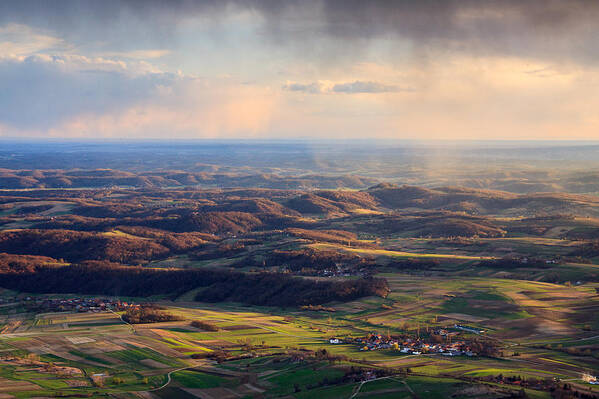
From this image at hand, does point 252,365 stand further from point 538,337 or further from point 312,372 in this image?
point 538,337

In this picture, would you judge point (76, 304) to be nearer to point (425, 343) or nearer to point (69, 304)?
point (69, 304)

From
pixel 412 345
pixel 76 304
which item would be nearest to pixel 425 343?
pixel 412 345

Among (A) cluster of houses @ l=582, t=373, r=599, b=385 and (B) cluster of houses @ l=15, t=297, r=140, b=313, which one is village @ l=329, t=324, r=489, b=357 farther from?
(B) cluster of houses @ l=15, t=297, r=140, b=313

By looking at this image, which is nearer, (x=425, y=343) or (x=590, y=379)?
(x=590, y=379)

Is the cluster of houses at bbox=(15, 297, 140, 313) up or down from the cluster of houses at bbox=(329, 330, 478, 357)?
down

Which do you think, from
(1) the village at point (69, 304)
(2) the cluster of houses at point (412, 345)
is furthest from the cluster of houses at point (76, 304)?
(2) the cluster of houses at point (412, 345)

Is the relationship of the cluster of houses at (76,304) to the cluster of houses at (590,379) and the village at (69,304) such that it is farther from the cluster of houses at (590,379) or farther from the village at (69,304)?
the cluster of houses at (590,379)

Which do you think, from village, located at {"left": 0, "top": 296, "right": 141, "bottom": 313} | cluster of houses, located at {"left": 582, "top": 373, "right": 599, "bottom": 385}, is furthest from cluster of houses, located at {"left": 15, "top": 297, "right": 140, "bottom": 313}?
Answer: cluster of houses, located at {"left": 582, "top": 373, "right": 599, "bottom": 385}
